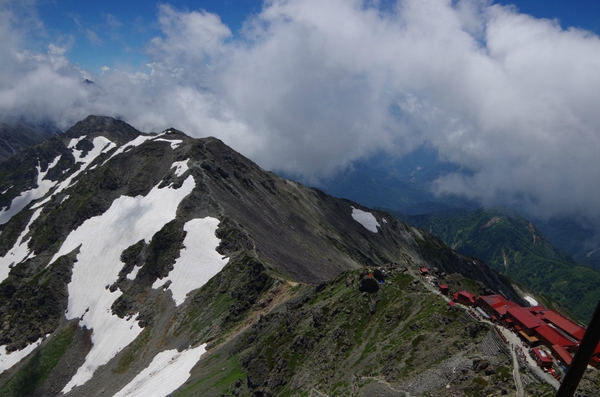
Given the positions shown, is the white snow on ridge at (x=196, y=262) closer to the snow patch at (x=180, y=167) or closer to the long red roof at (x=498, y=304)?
the snow patch at (x=180, y=167)

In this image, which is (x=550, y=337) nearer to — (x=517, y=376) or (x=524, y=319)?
(x=524, y=319)

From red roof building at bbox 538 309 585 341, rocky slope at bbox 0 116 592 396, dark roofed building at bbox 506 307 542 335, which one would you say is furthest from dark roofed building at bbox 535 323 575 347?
rocky slope at bbox 0 116 592 396

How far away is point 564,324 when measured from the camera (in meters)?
44.6

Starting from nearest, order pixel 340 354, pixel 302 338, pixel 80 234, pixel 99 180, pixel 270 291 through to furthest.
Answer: pixel 340 354
pixel 302 338
pixel 270 291
pixel 80 234
pixel 99 180

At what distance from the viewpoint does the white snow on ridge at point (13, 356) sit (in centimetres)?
11004

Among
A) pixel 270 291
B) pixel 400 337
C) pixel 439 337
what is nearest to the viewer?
pixel 439 337

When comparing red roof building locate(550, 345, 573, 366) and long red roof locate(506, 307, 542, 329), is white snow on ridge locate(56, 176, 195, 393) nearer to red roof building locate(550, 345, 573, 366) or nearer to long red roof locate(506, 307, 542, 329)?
long red roof locate(506, 307, 542, 329)

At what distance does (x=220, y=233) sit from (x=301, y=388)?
237 feet

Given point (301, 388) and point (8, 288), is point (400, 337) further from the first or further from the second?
point (8, 288)

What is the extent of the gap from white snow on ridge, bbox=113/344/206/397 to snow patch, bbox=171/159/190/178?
83.5 m

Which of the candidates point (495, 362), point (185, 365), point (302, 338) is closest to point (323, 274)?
point (185, 365)

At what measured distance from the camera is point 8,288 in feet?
454

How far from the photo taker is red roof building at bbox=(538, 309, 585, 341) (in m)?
42.5

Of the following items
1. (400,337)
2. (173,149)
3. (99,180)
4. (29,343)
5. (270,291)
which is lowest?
(29,343)
